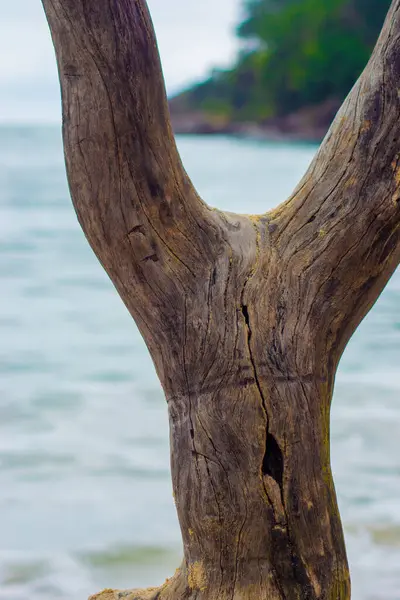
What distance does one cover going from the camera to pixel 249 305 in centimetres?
168

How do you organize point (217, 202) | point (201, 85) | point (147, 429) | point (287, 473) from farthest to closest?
point (201, 85) → point (217, 202) → point (147, 429) → point (287, 473)

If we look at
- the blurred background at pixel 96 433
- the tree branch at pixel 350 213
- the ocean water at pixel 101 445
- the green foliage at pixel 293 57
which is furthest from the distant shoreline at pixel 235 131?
the tree branch at pixel 350 213

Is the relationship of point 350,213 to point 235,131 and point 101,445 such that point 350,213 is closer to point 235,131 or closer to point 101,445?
point 101,445

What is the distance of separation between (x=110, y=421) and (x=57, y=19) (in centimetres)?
377

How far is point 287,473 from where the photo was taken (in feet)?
5.44

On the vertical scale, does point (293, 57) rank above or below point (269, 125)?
above

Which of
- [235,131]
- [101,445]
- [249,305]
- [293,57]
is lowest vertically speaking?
[249,305]

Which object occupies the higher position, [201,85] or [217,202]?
[201,85]

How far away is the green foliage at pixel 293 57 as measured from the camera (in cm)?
3106

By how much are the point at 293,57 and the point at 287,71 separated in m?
0.66

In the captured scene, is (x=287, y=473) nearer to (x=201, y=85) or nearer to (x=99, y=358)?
(x=99, y=358)

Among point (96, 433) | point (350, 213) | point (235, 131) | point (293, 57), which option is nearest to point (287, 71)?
point (293, 57)

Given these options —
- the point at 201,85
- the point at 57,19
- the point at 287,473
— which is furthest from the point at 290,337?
the point at 201,85

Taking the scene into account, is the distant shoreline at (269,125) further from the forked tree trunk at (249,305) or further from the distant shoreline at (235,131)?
the forked tree trunk at (249,305)
